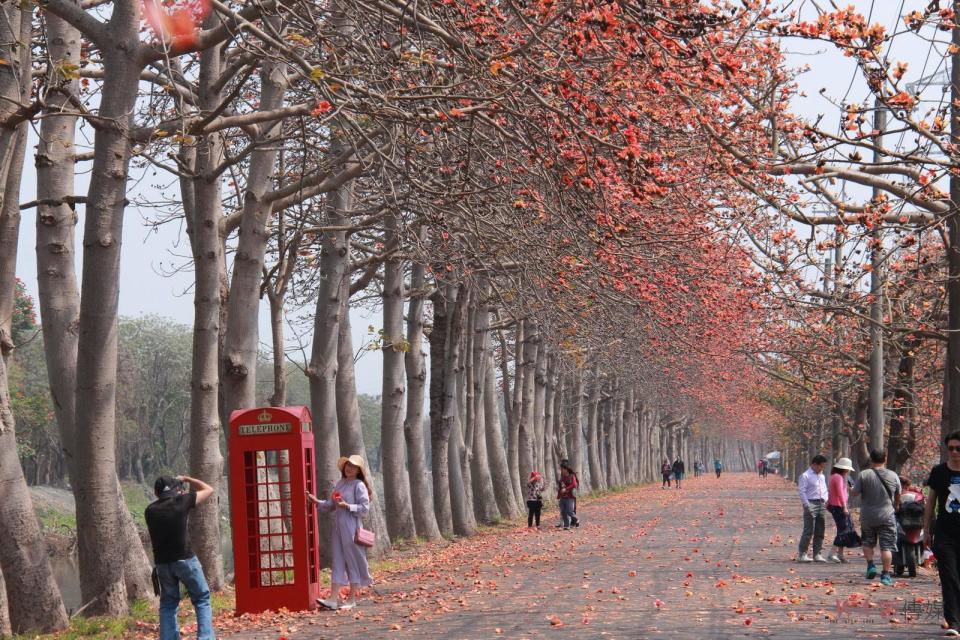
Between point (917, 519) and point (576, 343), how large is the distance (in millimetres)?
15409

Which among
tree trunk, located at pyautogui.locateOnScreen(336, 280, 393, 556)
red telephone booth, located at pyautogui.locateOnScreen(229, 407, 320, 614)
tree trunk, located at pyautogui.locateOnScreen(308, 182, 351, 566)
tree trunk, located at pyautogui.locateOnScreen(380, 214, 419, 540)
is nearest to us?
red telephone booth, located at pyautogui.locateOnScreen(229, 407, 320, 614)

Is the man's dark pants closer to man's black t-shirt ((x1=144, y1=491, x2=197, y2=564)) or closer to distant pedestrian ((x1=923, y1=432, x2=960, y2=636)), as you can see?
distant pedestrian ((x1=923, y1=432, x2=960, y2=636))

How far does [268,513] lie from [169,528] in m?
3.14

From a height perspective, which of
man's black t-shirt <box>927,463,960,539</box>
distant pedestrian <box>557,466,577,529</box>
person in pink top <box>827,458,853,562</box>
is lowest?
distant pedestrian <box>557,466,577,529</box>

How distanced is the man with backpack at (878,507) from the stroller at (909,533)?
0.90 ft

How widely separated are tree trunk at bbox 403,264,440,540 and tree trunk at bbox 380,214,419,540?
971mm

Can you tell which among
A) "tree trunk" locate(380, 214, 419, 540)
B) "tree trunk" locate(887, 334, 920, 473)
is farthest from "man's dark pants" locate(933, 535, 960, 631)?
"tree trunk" locate(887, 334, 920, 473)

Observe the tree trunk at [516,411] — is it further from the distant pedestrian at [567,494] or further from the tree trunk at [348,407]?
the tree trunk at [348,407]

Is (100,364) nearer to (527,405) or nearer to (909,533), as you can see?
(909,533)

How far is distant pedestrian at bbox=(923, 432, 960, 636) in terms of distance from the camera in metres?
10.8

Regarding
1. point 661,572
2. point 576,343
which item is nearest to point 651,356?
point 576,343

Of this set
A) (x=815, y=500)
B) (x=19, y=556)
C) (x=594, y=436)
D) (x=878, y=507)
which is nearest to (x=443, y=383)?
(x=815, y=500)

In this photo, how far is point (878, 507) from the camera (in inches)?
647

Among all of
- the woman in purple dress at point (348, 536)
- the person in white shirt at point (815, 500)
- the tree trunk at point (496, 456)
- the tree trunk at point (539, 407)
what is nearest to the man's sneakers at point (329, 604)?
the woman in purple dress at point (348, 536)
